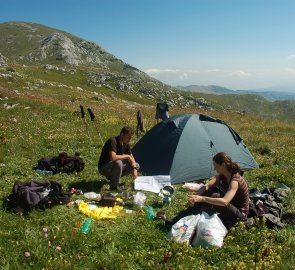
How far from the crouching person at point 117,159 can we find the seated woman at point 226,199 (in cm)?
334

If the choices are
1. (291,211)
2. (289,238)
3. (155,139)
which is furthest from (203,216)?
(155,139)

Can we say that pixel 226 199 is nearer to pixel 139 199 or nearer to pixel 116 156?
pixel 139 199

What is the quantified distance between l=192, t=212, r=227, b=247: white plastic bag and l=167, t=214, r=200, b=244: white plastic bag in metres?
0.15

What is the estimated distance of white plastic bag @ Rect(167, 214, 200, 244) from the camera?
7547 millimetres

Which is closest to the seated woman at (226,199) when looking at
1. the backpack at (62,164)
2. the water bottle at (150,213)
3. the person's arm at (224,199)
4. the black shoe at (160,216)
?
the person's arm at (224,199)

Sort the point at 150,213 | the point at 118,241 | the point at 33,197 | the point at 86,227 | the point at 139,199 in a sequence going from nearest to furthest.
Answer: the point at 118,241 < the point at 86,227 < the point at 150,213 < the point at 33,197 < the point at 139,199

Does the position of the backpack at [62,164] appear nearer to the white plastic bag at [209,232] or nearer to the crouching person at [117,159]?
the crouching person at [117,159]

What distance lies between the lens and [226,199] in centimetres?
793

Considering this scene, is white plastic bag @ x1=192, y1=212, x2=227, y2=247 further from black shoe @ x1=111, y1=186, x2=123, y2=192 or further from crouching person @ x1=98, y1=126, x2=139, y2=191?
crouching person @ x1=98, y1=126, x2=139, y2=191

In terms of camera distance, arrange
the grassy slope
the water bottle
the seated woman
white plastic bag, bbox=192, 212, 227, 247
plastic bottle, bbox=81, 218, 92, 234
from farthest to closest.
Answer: the water bottle < the seated woman < plastic bottle, bbox=81, 218, 92, 234 < white plastic bag, bbox=192, 212, 227, 247 < the grassy slope

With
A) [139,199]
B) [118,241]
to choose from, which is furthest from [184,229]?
[139,199]

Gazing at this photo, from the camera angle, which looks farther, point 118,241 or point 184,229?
point 184,229

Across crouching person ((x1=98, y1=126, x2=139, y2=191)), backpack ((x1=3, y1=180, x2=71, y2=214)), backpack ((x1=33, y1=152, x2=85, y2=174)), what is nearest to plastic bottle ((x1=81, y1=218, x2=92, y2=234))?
backpack ((x1=3, y1=180, x2=71, y2=214))

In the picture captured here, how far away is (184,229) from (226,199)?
1.17 m
